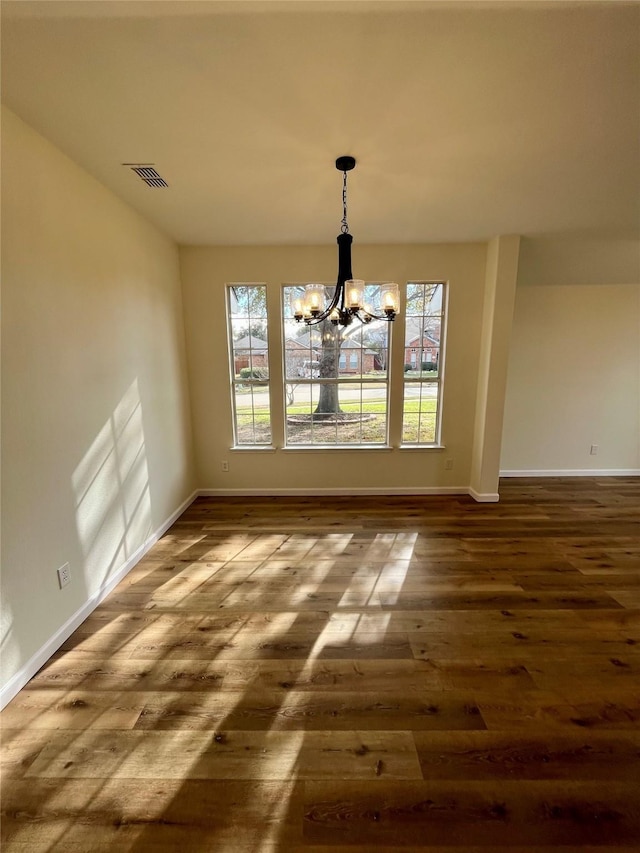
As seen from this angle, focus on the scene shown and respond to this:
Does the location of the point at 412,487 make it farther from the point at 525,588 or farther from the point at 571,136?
the point at 571,136

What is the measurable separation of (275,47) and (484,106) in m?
1.00

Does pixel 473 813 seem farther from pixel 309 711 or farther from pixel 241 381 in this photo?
pixel 241 381

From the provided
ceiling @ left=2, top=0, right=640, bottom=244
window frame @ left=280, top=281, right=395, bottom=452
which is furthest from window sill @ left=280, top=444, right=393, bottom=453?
ceiling @ left=2, top=0, right=640, bottom=244

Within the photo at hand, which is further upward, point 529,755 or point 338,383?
point 338,383

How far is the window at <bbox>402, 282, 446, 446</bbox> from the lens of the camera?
3525mm

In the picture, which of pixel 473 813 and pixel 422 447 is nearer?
pixel 473 813

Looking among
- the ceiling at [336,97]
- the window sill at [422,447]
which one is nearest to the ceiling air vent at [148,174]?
the ceiling at [336,97]

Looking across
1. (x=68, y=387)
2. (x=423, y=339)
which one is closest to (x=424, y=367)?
(x=423, y=339)

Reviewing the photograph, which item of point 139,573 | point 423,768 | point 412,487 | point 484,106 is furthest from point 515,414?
point 139,573

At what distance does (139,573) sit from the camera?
244cm

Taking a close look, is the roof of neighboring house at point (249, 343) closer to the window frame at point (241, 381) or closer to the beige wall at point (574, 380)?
the window frame at point (241, 381)

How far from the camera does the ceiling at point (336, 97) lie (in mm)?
1173

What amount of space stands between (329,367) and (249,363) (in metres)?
0.92

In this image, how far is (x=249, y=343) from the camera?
3.63 metres
